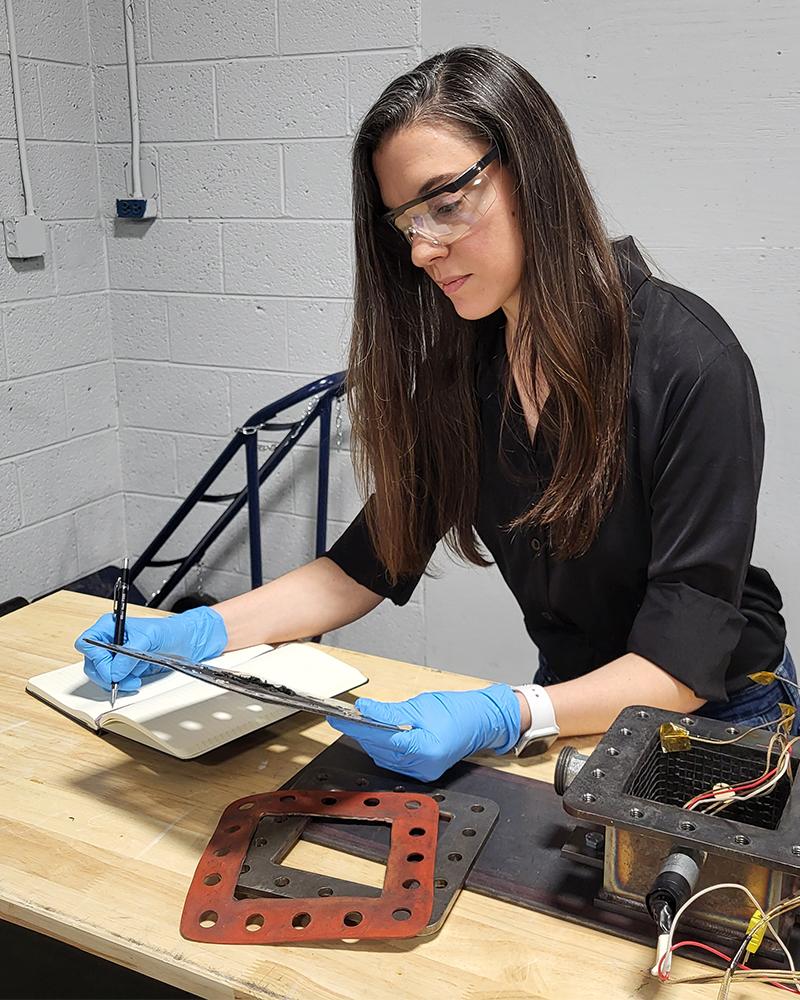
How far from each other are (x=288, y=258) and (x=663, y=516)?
1627 millimetres

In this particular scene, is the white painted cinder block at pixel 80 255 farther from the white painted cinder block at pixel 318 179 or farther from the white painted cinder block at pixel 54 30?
the white painted cinder block at pixel 318 179

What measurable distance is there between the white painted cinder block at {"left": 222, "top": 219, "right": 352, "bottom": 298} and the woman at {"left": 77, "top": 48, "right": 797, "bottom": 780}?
115cm

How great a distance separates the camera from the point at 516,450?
1378mm

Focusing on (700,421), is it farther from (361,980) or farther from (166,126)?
(166,126)

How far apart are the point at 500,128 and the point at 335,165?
1.34m

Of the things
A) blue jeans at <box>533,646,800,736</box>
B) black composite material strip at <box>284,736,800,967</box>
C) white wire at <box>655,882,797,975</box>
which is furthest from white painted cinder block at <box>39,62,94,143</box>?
white wire at <box>655,882,797,975</box>

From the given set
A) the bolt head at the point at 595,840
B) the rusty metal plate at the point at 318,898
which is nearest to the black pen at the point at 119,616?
the rusty metal plate at the point at 318,898

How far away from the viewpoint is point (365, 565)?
5.03ft

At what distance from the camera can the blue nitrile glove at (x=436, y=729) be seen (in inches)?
42.3

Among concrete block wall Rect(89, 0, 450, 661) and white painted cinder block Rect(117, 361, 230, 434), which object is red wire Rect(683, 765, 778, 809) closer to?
concrete block wall Rect(89, 0, 450, 661)

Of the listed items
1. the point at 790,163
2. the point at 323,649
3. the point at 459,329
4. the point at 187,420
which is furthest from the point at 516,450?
the point at 187,420

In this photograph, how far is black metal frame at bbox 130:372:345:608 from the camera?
95.8 inches

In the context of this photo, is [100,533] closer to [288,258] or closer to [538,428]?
[288,258]

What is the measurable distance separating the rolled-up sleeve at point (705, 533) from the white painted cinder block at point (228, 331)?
1.62 meters
